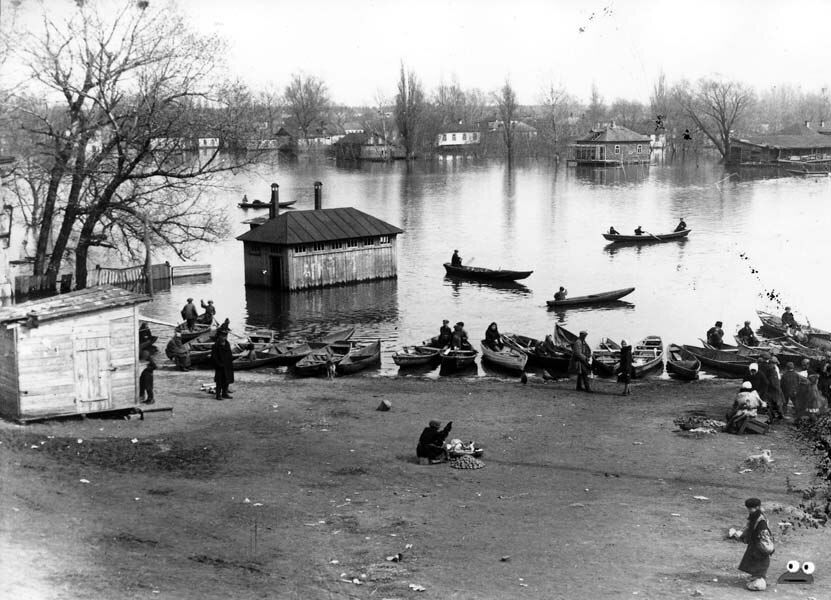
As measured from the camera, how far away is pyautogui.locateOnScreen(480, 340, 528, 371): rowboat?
33000 mm

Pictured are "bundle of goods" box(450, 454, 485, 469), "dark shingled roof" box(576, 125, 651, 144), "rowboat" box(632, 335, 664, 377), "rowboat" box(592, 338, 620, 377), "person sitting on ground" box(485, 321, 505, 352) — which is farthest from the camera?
"dark shingled roof" box(576, 125, 651, 144)

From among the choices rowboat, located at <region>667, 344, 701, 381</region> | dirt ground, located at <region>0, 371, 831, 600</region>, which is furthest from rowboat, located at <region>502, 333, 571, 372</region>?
dirt ground, located at <region>0, 371, 831, 600</region>

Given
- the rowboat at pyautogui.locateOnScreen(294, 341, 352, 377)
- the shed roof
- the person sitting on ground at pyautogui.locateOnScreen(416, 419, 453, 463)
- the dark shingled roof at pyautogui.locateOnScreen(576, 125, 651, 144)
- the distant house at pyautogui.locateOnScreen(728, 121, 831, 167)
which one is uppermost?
the dark shingled roof at pyautogui.locateOnScreen(576, 125, 651, 144)

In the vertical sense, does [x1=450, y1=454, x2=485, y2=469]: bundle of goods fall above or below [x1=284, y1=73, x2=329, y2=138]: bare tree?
below

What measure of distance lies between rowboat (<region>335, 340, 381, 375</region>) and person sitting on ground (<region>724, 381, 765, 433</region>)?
13296 mm

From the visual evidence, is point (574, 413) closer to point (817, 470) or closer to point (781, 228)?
point (817, 470)

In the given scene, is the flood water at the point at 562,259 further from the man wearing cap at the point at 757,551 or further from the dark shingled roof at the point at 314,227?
the man wearing cap at the point at 757,551

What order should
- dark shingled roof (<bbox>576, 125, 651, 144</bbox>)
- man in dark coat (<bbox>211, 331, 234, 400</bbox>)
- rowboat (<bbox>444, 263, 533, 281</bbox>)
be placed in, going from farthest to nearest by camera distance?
dark shingled roof (<bbox>576, 125, 651, 144</bbox>) < rowboat (<bbox>444, 263, 533, 281</bbox>) < man in dark coat (<bbox>211, 331, 234, 400</bbox>)

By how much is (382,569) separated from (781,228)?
67335mm

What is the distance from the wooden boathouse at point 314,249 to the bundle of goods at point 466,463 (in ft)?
97.5

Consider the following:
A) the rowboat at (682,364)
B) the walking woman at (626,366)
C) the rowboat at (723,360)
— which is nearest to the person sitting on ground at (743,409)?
the walking woman at (626,366)

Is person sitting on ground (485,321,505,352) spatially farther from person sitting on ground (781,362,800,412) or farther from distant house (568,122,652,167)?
distant house (568,122,652,167)

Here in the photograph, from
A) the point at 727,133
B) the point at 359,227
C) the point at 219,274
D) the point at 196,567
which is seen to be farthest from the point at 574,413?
the point at 727,133

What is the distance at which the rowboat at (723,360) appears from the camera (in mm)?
32688
